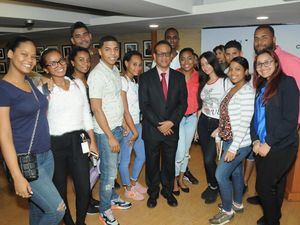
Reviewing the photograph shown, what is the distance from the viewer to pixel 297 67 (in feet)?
7.31

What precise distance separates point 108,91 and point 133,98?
0.52 m

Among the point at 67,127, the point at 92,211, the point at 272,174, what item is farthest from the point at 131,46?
the point at 272,174

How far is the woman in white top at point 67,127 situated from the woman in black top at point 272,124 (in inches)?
51.5

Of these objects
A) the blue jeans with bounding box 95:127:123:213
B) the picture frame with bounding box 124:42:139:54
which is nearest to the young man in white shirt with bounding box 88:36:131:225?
the blue jeans with bounding box 95:127:123:213

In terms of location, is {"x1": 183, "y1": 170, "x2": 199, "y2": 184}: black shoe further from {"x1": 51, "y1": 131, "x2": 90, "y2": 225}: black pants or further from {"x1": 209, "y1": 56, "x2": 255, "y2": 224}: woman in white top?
{"x1": 51, "y1": 131, "x2": 90, "y2": 225}: black pants

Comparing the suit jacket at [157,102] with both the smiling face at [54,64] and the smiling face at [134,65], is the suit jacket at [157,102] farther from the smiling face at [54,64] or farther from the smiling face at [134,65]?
the smiling face at [54,64]

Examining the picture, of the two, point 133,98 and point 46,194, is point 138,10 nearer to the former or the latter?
point 133,98

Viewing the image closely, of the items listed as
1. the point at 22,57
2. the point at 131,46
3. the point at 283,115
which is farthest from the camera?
the point at 131,46

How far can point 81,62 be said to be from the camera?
236 centimetres

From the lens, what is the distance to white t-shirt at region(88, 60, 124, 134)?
2.20 m

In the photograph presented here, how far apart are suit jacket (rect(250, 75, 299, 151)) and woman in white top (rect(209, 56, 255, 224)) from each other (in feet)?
0.74

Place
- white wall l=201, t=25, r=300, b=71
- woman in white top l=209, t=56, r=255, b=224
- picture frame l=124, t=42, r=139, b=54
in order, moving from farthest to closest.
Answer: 1. picture frame l=124, t=42, r=139, b=54
2. white wall l=201, t=25, r=300, b=71
3. woman in white top l=209, t=56, r=255, b=224

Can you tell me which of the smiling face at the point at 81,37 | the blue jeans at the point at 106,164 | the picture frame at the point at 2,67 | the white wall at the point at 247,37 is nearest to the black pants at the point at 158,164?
the blue jeans at the point at 106,164

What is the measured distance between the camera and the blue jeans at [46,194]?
1703mm
